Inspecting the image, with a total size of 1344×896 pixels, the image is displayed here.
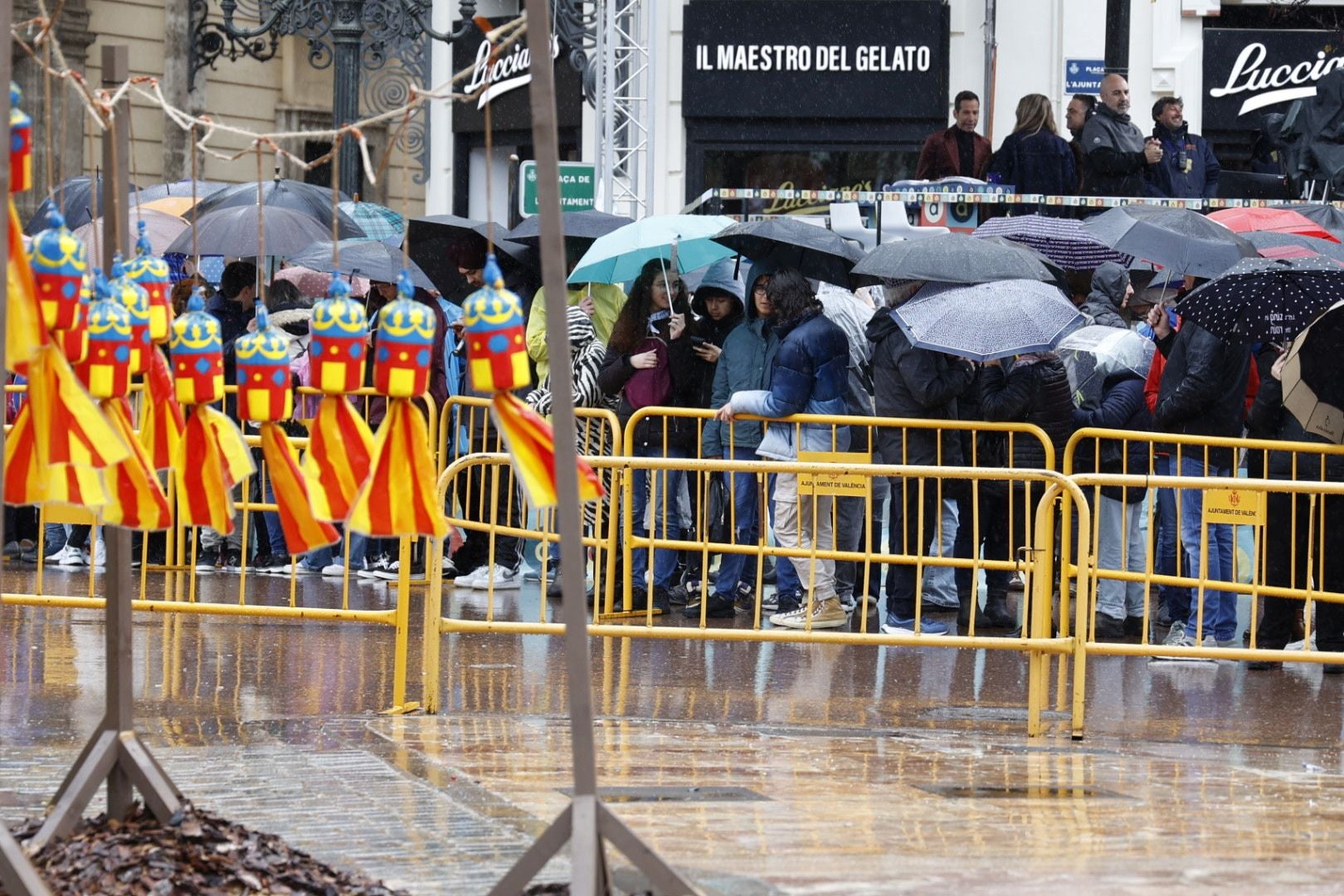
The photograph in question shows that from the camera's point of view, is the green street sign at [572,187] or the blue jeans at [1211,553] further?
the green street sign at [572,187]

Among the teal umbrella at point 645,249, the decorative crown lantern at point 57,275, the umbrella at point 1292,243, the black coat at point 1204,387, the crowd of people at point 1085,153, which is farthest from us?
the crowd of people at point 1085,153

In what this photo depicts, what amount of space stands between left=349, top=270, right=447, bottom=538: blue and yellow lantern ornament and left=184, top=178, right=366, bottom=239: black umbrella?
30.9 feet

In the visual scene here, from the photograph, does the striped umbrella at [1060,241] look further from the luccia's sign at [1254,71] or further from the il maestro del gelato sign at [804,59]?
the luccia's sign at [1254,71]

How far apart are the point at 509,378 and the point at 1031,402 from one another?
6.83 m

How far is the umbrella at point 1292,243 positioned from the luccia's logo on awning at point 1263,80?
29.9 feet

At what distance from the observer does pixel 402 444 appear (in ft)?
17.0

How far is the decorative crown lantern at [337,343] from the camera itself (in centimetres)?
525

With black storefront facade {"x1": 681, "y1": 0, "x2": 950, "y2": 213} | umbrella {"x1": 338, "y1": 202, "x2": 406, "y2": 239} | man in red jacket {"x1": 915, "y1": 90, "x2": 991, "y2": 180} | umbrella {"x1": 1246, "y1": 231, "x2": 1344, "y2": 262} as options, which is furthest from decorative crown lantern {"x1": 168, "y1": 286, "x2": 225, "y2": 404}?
black storefront facade {"x1": 681, "y1": 0, "x2": 950, "y2": 213}

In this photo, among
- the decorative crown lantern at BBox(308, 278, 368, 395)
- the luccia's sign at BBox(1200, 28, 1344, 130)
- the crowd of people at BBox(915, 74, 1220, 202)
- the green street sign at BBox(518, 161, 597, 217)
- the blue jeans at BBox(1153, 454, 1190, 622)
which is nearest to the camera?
the decorative crown lantern at BBox(308, 278, 368, 395)

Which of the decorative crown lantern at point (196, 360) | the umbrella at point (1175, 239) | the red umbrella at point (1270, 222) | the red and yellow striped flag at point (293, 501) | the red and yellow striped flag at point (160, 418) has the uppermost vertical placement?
the red umbrella at point (1270, 222)

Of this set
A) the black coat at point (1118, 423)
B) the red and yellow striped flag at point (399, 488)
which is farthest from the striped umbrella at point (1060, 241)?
the red and yellow striped flag at point (399, 488)

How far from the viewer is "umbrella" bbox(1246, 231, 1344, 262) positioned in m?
13.6

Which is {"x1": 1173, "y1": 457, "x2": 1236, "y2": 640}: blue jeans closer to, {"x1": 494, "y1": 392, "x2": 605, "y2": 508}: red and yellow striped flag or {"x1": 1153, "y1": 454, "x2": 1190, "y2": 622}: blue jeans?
{"x1": 1153, "y1": 454, "x2": 1190, "y2": 622}: blue jeans

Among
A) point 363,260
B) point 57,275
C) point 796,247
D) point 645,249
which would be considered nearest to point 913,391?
point 796,247
